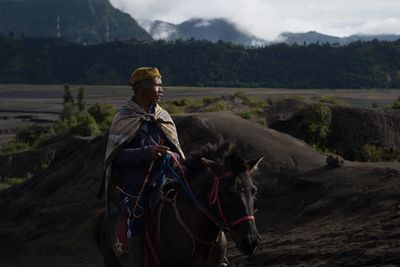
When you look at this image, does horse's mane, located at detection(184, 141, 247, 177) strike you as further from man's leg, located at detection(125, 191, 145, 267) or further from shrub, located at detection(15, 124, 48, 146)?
shrub, located at detection(15, 124, 48, 146)

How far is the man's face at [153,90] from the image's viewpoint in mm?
6371

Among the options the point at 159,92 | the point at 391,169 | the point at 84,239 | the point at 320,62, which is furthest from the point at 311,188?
the point at 320,62

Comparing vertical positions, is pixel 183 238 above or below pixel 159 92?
below

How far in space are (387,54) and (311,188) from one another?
12035 cm

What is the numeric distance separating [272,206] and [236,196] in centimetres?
974

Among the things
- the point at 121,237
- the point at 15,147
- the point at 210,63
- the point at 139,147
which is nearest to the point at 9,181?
the point at 15,147

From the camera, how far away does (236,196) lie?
5191mm

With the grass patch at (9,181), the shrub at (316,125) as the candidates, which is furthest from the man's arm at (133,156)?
the grass patch at (9,181)

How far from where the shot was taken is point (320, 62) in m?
142

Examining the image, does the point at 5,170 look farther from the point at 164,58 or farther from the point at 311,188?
the point at 164,58

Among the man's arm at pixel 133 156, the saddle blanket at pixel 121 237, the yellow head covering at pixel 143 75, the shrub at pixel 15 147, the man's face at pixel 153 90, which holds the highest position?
the yellow head covering at pixel 143 75

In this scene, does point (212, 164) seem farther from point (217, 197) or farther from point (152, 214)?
point (152, 214)

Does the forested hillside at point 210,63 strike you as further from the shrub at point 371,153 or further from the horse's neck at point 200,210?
the horse's neck at point 200,210

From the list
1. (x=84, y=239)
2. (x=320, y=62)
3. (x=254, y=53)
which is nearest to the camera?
(x=84, y=239)
